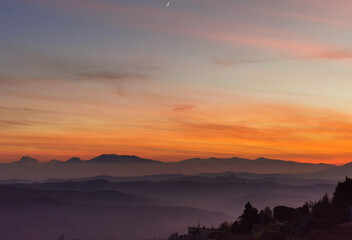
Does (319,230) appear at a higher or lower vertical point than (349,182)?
lower

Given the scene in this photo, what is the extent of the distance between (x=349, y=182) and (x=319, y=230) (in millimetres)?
31387

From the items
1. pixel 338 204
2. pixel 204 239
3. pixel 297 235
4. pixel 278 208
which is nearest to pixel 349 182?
pixel 338 204

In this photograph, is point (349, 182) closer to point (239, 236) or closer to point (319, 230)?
point (319, 230)

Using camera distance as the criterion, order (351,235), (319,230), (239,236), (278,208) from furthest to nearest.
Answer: (278,208)
(239,236)
(319,230)
(351,235)

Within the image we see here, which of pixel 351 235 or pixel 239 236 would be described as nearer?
pixel 351 235

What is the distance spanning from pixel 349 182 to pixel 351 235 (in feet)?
118

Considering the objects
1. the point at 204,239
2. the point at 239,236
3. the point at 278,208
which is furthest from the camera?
the point at 278,208

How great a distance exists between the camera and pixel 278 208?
15875 cm

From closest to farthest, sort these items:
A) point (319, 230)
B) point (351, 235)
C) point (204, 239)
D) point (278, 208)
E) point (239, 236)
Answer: point (351, 235)
point (319, 230)
point (239, 236)
point (204, 239)
point (278, 208)

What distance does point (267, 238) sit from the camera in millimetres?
131750

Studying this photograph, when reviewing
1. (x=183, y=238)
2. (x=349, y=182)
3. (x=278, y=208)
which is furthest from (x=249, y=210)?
(x=349, y=182)

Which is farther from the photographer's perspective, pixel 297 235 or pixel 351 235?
pixel 297 235

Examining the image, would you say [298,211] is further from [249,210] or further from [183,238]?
[183,238]

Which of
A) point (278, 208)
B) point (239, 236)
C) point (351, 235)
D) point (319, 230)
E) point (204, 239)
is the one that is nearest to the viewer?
point (351, 235)
